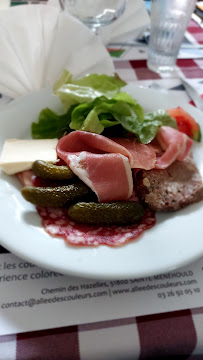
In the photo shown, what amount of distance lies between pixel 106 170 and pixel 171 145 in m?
0.31

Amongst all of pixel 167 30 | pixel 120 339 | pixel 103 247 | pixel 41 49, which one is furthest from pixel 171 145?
pixel 167 30

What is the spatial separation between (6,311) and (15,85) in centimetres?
108

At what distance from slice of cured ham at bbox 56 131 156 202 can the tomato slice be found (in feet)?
0.85

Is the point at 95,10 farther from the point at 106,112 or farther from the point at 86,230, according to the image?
the point at 86,230

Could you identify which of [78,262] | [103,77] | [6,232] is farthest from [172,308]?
[103,77]

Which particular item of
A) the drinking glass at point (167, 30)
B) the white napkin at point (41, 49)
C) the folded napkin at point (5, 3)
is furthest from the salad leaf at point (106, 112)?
the folded napkin at point (5, 3)

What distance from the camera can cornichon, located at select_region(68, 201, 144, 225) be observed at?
941mm

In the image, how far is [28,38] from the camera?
1485 mm

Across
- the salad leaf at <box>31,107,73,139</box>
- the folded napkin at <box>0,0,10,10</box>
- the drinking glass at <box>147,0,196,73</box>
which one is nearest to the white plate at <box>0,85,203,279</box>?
the salad leaf at <box>31,107,73,139</box>

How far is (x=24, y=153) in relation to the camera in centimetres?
115

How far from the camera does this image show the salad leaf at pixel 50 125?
1.32 meters

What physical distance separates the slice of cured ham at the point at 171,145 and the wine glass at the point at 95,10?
0.91m

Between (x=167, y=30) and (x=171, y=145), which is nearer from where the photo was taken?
(x=171, y=145)

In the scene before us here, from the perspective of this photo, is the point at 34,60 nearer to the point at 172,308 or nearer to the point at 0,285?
the point at 0,285
